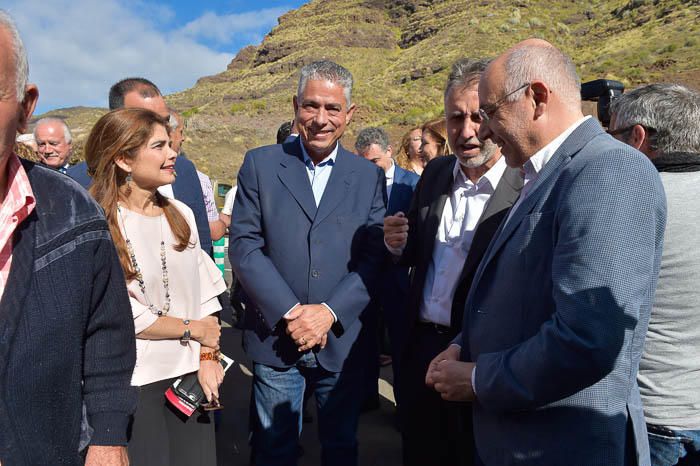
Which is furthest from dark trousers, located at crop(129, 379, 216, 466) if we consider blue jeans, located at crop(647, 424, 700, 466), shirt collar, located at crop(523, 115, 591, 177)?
blue jeans, located at crop(647, 424, 700, 466)

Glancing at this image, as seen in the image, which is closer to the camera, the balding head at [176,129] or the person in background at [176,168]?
the person in background at [176,168]

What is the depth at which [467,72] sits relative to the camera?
2.60 m

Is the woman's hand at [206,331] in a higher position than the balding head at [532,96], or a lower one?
lower

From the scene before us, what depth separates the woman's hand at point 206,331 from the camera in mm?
2670

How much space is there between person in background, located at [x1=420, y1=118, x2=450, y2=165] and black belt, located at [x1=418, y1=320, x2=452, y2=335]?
2.21 metres

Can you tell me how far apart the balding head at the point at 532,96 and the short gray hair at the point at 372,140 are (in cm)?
386

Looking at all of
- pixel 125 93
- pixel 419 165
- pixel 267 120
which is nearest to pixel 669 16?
pixel 267 120

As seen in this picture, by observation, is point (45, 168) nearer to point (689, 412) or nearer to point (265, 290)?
point (265, 290)

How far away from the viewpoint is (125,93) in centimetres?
395

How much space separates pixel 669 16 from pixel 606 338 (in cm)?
4659

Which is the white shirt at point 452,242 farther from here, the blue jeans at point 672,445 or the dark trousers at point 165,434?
the dark trousers at point 165,434

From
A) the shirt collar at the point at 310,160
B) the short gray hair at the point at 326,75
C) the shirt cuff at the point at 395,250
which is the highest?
the short gray hair at the point at 326,75

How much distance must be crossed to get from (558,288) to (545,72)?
68cm

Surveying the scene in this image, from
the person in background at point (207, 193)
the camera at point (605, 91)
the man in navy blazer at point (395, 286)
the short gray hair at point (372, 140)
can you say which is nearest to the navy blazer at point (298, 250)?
the man in navy blazer at point (395, 286)
